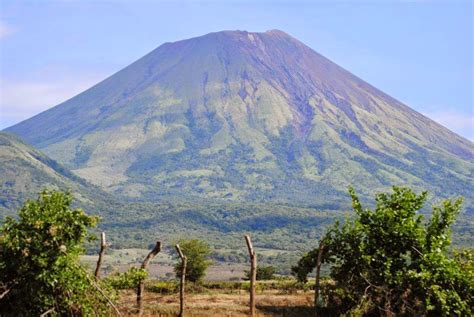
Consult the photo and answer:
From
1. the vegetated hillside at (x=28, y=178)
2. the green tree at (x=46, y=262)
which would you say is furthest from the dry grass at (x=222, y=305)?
the vegetated hillside at (x=28, y=178)

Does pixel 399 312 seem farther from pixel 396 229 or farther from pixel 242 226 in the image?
pixel 242 226

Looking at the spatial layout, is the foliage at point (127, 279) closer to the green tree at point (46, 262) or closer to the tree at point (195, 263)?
the green tree at point (46, 262)

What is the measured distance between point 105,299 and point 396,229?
25.7 ft

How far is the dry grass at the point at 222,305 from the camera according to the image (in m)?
18.3

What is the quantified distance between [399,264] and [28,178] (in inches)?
5521

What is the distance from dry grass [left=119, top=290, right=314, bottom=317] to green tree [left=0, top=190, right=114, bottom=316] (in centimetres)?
176

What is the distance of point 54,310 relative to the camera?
1392 centimetres

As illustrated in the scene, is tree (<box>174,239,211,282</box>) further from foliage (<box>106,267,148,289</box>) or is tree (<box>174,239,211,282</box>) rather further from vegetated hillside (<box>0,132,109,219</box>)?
vegetated hillside (<box>0,132,109,219</box>)

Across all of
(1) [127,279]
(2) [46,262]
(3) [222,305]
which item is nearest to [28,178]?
(3) [222,305]

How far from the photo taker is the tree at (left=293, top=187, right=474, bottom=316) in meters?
17.1

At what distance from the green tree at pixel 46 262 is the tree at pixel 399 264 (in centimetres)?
707

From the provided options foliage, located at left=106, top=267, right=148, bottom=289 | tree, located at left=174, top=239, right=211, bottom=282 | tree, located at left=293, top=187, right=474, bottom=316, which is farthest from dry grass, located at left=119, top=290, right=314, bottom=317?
tree, located at left=174, top=239, right=211, bottom=282

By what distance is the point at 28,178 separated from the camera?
149 metres

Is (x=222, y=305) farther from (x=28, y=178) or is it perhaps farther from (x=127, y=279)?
(x=28, y=178)
